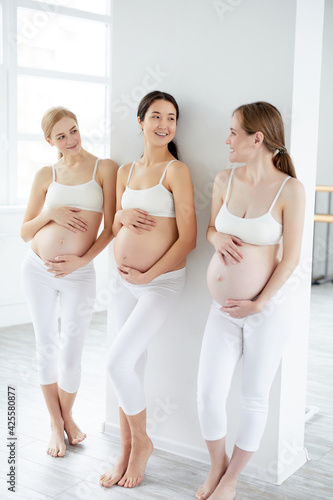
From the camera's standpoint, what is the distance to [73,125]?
2.52 meters

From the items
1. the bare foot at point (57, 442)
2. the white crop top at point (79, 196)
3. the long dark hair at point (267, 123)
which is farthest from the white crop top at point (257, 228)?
the bare foot at point (57, 442)

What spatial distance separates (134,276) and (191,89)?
2.51 ft

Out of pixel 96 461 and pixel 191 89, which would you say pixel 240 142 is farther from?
pixel 96 461

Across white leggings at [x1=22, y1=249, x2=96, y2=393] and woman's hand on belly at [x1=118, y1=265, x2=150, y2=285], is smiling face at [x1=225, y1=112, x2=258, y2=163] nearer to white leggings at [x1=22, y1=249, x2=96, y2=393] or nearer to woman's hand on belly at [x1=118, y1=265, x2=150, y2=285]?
woman's hand on belly at [x1=118, y1=265, x2=150, y2=285]

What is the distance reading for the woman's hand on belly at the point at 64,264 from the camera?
8.20 ft

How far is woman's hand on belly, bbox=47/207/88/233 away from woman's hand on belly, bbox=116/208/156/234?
23 centimetres

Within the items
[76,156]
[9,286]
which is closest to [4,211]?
[9,286]

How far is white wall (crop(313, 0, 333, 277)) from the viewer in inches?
245

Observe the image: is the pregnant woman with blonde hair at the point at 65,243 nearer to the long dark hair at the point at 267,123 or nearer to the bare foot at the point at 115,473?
the bare foot at the point at 115,473

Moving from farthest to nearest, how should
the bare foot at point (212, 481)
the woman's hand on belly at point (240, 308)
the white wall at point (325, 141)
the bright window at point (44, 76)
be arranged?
the white wall at point (325, 141), the bright window at point (44, 76), the bare foot at point (212, 481), the woman's hand on belly at point (240, 308)

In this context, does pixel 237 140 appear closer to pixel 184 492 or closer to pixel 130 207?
pixel 130 207

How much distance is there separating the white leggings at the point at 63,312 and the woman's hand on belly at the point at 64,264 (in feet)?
0.14

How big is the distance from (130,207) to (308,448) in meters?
1.26

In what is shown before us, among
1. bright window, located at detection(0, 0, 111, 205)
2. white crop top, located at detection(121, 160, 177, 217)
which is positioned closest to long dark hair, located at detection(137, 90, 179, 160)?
white crop top, located at detection(121, 160, 177, 217)
